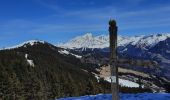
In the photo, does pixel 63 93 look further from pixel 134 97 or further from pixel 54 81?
pixel 134 97

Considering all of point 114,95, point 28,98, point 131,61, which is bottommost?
point 28,98

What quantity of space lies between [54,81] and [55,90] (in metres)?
4.65

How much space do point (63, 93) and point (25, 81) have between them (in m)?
13.4

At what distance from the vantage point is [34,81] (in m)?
136

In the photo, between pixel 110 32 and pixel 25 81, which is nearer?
pixel 110 32

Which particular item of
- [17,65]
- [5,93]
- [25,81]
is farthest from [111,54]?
[17,65]

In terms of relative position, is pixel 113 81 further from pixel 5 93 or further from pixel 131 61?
pixel 5 93

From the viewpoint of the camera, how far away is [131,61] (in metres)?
13.7

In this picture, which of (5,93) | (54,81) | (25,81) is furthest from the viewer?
(54,81)

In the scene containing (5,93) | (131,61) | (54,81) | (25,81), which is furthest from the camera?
(54,81)

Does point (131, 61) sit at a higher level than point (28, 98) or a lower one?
higher

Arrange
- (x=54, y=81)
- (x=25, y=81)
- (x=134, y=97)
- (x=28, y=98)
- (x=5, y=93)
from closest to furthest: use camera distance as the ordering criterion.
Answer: (x=134, y=97) → (x=5, y=93) → (x=28, y=98) → (x=25, y=81) → (x=54, y=81)

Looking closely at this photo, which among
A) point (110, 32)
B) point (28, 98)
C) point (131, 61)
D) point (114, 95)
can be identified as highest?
point (110, 32)

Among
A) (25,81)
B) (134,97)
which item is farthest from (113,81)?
(25,81)
